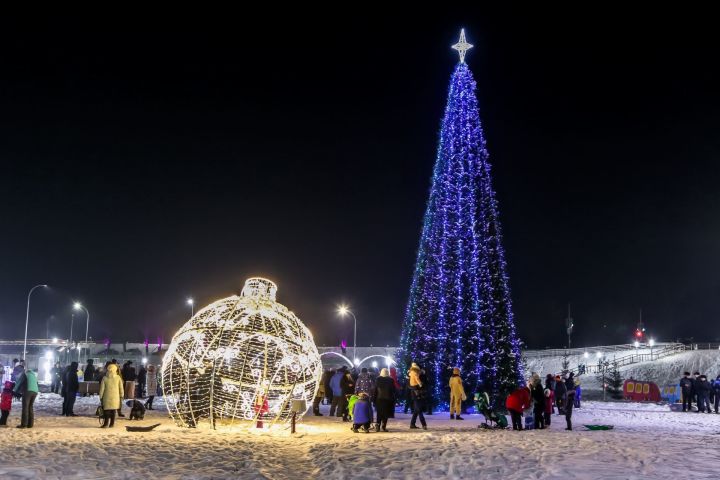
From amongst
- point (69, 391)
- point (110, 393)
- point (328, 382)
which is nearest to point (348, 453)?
point (110, 393)

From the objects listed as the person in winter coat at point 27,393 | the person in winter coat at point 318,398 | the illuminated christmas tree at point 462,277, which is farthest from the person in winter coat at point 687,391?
the person in winter coat at point 27,393

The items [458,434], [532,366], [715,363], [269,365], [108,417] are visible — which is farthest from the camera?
[532,366]

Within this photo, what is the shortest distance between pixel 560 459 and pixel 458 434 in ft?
14.6

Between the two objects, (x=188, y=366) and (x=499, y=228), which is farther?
(x=499, y=228)

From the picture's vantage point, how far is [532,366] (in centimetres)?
6378

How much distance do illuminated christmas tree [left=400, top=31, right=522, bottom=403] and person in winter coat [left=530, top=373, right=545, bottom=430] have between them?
473 cm

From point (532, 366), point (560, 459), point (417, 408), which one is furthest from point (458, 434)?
point (532, 366)

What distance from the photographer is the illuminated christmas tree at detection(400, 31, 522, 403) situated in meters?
23.3

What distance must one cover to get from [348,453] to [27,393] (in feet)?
26.7

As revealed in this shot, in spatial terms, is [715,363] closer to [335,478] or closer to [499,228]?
[499,228]

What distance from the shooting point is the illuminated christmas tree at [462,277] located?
23.3 metres

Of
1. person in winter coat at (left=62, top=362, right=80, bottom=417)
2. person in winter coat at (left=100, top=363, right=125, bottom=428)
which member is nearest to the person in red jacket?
person in winter coat at (left=100, top=363, right=125, bottom=428)

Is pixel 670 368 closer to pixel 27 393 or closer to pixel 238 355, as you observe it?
pixel 238 355

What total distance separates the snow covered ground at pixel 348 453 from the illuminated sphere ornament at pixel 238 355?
724 mm
